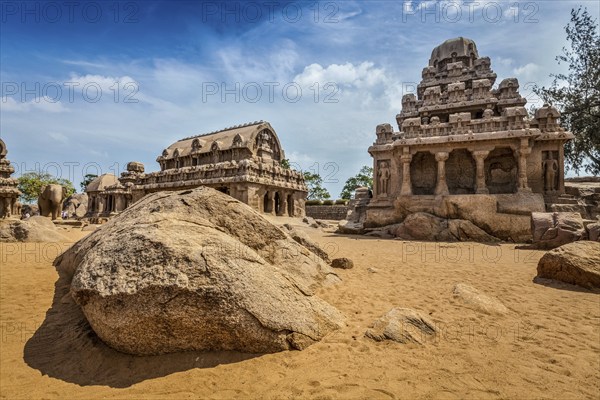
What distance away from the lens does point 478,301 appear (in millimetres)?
5137

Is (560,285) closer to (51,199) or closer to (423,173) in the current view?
(423,173)

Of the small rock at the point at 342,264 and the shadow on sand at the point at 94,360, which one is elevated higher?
the small rock at the point at 342,264

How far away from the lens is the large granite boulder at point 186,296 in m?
3.42

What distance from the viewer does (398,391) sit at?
294cm

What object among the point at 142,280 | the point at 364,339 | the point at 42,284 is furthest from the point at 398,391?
the point at 42,284

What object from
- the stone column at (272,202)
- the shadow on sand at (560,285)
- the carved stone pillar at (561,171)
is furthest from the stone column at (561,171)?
the stone column at (272,202)

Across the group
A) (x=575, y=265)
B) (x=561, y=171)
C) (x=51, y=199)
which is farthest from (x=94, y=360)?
(x=51, y=199)

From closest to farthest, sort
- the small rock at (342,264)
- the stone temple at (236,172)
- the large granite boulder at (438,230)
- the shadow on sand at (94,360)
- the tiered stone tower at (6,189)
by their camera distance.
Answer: the shadow on sand at (94,360) → the small rock at (342,264) → the large granite boulder at (438,230) → the stone temple at (236,172) → the tiered stone tower at (6,189)

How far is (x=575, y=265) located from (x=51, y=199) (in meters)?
26.9

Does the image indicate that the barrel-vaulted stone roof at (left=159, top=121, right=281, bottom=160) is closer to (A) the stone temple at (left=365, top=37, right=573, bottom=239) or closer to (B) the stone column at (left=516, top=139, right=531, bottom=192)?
(A) the stone temple at (left=365, top=37, right=573, bottom=239)

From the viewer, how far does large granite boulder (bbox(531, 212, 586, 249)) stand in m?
9.61

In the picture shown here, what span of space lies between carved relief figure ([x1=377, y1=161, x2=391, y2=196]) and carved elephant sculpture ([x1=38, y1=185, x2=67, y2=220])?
21481 millimetres

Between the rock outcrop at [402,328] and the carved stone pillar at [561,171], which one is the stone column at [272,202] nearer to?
the carved stone pillar at [561,171]

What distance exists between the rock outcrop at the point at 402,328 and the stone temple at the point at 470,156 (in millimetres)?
11599
